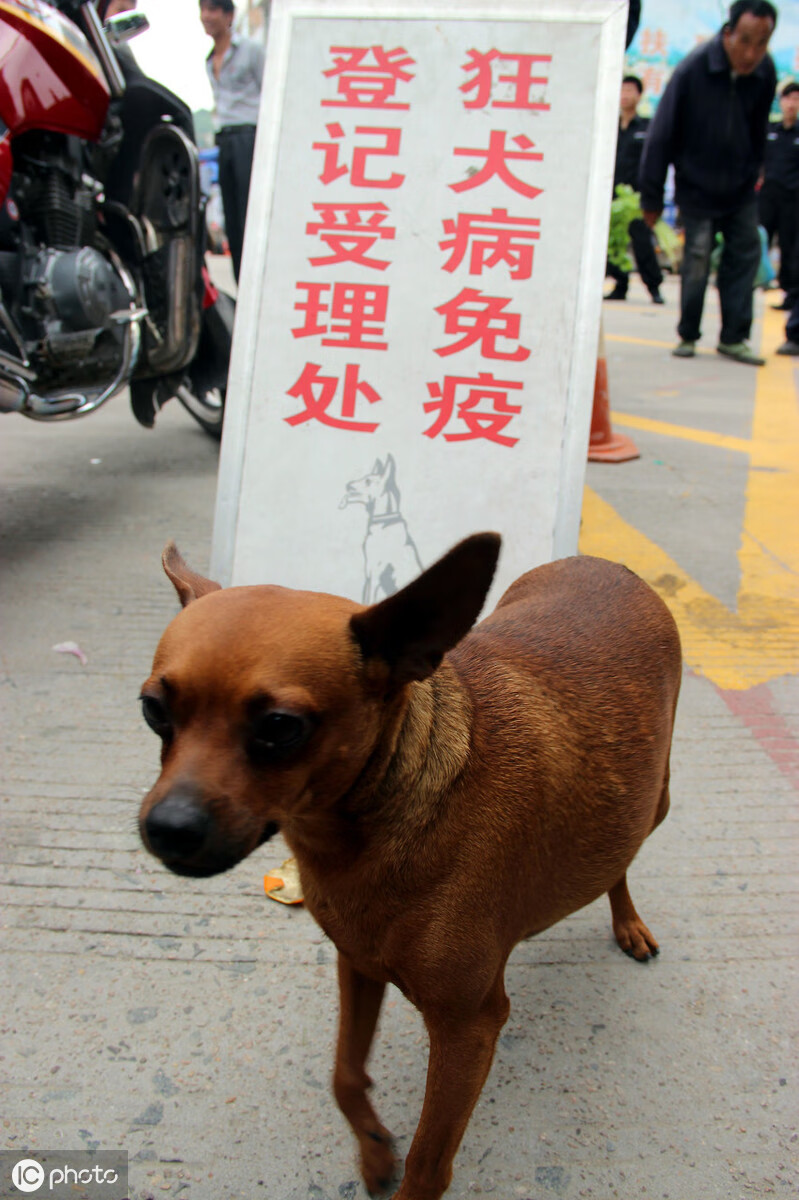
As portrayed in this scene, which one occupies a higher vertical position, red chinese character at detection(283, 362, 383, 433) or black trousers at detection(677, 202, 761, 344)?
black trousers at detection(677, 202, 761, 344)

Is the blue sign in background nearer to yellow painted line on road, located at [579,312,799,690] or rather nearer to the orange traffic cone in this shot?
the orange traffic cone

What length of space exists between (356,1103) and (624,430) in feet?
18.1

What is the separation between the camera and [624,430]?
6.54 meters

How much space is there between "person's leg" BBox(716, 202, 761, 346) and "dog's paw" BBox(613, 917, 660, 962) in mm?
7226

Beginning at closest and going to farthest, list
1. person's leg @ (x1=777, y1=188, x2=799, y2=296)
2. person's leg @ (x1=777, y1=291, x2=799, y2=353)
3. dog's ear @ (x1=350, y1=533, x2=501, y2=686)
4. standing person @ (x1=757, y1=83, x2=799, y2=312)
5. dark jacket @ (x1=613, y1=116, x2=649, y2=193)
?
dog's ear @ (x1=350, y1=533, x2=501, y2=686), person's leg @ (x1=777, y1=291, x2=799, y2=353), person's leg @ (x1=777, y1=188, x2=799, y2=296), standing person @ (x1=757, y1=83, x2=799, y2=312), dark jacket @ (x1=613, y1=116, x2=649, y2=193)

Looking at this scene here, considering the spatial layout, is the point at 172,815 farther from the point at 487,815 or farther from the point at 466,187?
the point at 466,187

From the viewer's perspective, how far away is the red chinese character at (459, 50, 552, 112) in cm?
316

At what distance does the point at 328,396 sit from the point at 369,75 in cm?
111

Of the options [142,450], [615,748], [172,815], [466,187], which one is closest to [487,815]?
[615,748]

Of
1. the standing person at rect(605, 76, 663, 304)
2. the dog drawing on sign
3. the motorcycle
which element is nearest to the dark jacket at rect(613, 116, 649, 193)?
the standing person at rect(605, 76, 663, 304)

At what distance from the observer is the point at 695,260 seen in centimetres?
820

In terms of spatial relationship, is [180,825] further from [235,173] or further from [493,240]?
[235,173]

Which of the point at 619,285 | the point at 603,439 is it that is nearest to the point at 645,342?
the point at 619,285

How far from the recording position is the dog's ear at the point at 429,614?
4.49ft
